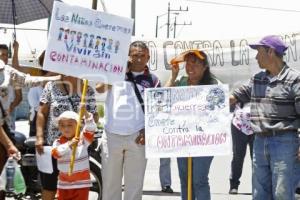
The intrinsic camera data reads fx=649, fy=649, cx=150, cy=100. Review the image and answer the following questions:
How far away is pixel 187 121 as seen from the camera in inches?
226

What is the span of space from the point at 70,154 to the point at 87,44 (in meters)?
1.00

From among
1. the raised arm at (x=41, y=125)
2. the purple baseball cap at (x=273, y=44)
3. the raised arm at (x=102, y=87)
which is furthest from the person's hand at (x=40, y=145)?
the purple baseball cap at (x=273, y=44)

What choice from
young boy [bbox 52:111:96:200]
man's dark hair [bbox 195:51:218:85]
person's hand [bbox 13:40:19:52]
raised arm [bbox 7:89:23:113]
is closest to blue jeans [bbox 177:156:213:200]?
man's dark hair [bbox 195:51:218:85]

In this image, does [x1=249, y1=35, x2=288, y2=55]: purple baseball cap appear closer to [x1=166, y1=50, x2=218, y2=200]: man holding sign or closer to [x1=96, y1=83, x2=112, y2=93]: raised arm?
[x1=166, y1=50, x2=218, y2=200]: man holding sign

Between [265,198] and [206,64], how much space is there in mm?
1309

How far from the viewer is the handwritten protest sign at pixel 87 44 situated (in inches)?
218

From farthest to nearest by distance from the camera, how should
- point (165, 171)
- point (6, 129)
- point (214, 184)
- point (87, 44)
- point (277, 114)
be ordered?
point (214, 184), point (165, 171), point (6, 129), point (87, 44), point (277, 114)

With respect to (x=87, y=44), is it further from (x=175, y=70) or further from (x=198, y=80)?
(x=198, y=80)

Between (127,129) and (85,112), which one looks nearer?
(85,112)

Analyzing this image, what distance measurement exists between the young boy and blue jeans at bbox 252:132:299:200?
1526 millimetres

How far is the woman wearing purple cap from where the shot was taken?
5.41 meters

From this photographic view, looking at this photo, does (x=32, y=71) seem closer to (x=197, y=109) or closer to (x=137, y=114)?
(x=137, y=114)

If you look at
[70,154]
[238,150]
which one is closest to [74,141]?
[70,154]

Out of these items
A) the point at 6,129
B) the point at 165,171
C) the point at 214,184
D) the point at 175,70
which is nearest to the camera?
Answer: the point at 175,70
